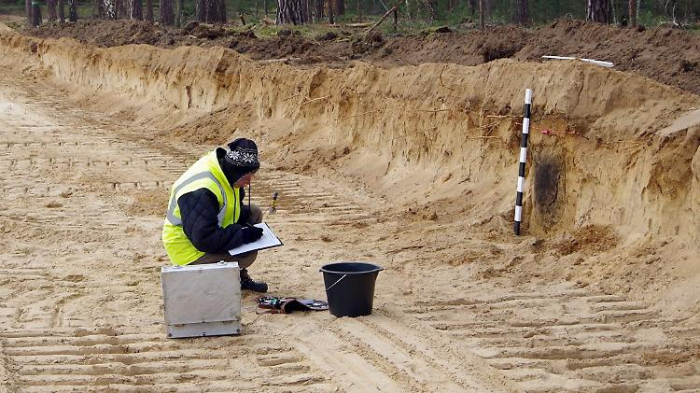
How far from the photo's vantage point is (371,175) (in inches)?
511

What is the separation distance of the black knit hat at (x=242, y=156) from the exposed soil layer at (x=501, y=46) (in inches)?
176

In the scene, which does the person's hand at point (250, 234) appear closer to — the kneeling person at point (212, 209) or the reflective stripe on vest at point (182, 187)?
the kneeling person at point (212, 209)

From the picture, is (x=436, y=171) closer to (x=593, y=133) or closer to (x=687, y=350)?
(x=593, y=133)

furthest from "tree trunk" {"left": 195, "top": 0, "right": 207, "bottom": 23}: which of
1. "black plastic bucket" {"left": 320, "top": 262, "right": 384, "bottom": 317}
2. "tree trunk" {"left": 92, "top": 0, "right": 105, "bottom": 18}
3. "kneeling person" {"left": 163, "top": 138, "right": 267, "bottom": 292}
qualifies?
"black plastic bucket" {"left": 320, "top": 262, "right": 384, "bottom": 317}

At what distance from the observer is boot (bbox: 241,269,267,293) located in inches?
328

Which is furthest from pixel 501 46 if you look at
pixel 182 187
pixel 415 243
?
pixel 182 187

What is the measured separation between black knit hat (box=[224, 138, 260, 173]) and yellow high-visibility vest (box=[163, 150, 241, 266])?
0.14 m

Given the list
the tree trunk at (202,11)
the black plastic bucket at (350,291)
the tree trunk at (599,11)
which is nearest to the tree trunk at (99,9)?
the tree trunk at (202,11)

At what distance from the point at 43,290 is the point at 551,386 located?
176 inches

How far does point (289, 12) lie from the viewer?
2312cm

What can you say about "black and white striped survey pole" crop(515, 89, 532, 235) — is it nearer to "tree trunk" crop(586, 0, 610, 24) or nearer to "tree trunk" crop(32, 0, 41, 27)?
"tree trunk" crop(586, 0, 610, 24)

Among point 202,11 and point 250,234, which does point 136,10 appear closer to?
point 202,11

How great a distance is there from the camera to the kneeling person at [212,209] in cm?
756

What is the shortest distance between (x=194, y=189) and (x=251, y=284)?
1.13 meters
